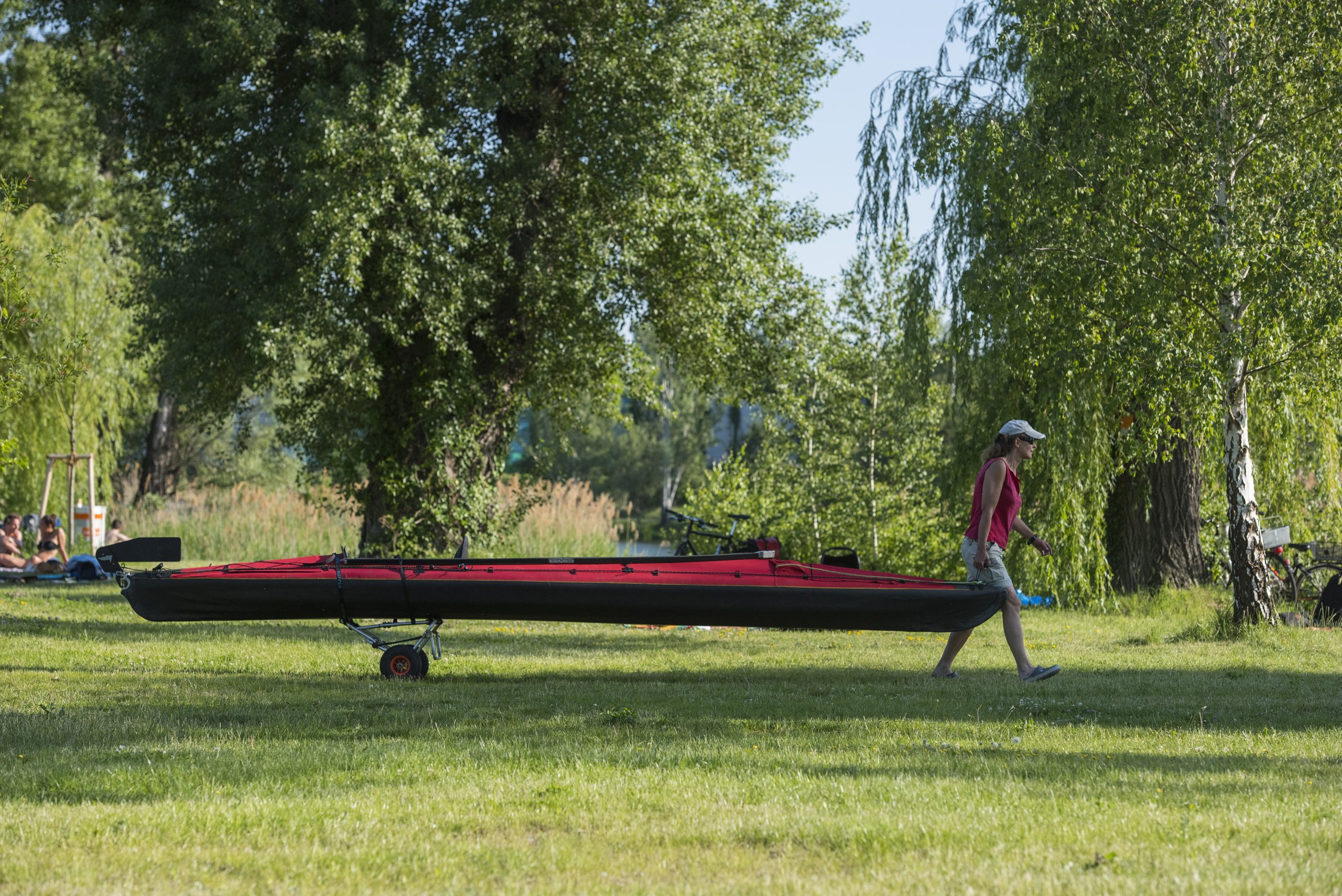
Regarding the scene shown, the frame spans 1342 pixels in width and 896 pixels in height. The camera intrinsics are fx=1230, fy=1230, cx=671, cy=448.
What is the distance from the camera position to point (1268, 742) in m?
5.93

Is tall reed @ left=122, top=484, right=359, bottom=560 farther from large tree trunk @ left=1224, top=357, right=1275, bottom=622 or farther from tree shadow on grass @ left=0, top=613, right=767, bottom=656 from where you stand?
large tree trunk @ left=1224, top=357, right=1275, bottom=622

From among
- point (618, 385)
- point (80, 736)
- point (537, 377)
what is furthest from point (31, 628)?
point (618, 385)

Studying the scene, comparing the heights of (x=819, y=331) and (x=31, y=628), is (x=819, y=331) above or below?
above

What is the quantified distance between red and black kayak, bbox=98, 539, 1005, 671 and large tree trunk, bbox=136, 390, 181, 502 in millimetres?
23227

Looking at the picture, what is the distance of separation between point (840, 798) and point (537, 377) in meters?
12.3

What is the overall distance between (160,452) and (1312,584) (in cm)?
2592

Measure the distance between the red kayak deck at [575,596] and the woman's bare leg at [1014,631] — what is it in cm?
14

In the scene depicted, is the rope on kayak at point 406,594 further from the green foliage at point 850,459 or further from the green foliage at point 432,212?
the green foliage at point 850,459

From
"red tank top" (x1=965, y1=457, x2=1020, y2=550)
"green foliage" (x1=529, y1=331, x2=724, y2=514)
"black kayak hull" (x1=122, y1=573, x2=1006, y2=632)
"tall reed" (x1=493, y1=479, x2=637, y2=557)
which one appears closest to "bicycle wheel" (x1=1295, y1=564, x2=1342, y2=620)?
"red tank top" (x1=965, y1=457, x2=1020, y2=550)

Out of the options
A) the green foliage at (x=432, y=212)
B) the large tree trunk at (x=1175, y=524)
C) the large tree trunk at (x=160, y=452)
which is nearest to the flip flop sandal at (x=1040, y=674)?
the large tree trunk at (x=1175, y=524)

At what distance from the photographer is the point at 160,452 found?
1201 inches

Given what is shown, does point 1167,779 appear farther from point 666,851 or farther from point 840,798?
point 666,851

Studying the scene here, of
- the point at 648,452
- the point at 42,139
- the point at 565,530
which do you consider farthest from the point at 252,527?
the point at 648,452

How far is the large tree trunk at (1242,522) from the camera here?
37.6 feet
